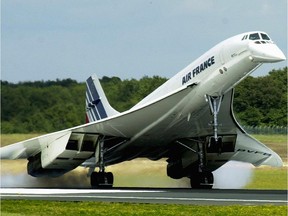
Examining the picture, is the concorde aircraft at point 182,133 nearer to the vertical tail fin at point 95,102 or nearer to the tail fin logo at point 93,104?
the vertical tail fin at point 95,102

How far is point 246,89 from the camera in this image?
53062 millimetres

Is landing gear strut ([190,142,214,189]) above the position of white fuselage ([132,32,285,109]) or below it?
below

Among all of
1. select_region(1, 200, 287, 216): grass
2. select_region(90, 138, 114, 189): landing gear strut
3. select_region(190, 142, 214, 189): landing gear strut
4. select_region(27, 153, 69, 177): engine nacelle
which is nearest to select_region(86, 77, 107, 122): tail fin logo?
select_region(27, 153, 69, 177): engine nacelle

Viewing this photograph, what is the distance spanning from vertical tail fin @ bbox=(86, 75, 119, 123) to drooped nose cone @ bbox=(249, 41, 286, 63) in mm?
9253

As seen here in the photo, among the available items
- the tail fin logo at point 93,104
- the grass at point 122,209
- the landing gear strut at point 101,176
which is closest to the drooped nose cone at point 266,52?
the landing gear strut at point 101,176

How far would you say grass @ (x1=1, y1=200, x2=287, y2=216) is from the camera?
1587cm

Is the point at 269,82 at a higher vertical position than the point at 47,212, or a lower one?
higher

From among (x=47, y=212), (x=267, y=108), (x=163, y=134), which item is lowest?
(x=47, y=212)

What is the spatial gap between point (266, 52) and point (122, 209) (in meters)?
8.28

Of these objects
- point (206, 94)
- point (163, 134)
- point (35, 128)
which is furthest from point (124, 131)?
point (35, 128)

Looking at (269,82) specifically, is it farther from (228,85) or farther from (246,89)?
(228,85)

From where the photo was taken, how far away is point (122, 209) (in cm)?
1677

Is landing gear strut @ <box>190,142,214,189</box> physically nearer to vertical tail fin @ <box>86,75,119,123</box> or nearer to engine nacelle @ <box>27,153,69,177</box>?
engine nacelle @ <box>27,153,69,177</box>

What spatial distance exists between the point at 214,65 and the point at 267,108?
26.7m
